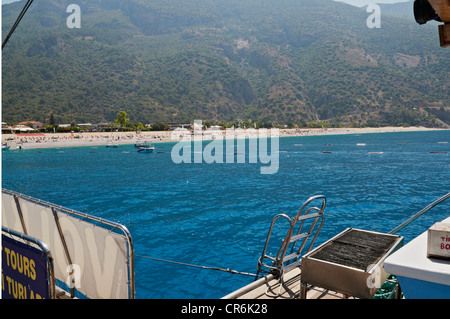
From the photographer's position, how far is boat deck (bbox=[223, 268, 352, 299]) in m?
4.12

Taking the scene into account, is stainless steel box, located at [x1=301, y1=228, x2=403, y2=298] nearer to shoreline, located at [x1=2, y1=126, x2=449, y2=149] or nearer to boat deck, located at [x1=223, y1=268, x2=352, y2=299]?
boat deck, located at [x1=223, y1=268, x2=352, y2=299]

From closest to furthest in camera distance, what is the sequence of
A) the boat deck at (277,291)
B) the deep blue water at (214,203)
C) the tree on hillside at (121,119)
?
1. the boat deck at (277,291)
2. the deep blue water at (214,203)
3. the tree on hillside at (121,119)

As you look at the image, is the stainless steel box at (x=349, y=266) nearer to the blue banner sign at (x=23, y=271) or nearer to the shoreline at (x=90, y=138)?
the blue banner sign at (x=23, y=271)

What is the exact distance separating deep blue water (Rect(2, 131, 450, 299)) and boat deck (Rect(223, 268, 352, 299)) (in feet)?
15.1

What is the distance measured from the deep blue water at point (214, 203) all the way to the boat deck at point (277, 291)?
4617 mm

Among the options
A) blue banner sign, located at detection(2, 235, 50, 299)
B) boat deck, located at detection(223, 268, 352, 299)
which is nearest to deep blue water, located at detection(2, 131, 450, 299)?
boat deck, located at detection(223, 268, 352, 299)

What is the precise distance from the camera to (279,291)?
4.27m

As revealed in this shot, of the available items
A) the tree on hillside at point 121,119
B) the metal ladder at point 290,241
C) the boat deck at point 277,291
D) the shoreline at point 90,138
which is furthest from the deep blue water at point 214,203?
the tree on hillside at point 121,119

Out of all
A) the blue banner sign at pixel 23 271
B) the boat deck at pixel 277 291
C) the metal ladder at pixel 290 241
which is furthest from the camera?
the metal ladder at pixel 290 241

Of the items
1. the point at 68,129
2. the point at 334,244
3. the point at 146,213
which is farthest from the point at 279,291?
the point at 68,129

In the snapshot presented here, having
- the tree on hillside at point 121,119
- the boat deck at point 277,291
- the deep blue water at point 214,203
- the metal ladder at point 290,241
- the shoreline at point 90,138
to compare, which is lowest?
the deep blue water at point 214,203

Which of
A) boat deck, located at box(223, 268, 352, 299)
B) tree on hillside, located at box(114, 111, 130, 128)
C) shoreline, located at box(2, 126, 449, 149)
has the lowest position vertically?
boat deck, located at box(223, 268, 352, 299)

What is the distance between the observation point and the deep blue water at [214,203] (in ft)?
34.9

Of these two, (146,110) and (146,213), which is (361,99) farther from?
(146,213)
